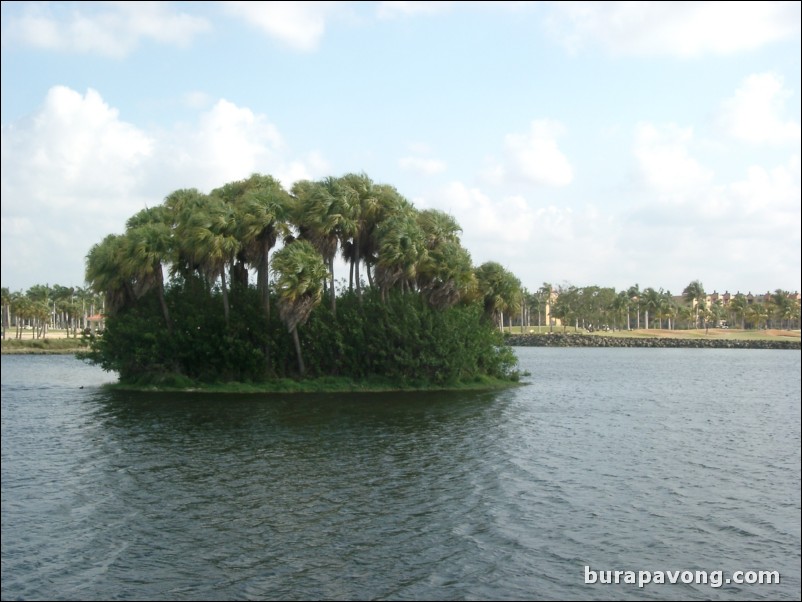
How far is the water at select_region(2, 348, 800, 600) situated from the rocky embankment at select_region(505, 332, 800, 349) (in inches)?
5342

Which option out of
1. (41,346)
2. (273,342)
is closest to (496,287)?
(273,342)

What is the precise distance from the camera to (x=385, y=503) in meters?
20.4

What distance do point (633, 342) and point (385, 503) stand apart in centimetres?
16641

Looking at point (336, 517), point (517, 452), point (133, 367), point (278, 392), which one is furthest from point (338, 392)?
point (336, 517)

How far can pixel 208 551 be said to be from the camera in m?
16.1

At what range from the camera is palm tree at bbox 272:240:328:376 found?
44.5 meters

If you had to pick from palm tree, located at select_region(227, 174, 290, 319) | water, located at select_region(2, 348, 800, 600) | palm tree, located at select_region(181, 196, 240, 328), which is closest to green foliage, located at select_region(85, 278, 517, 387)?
palm tree, located at select_region(227, 174, 290, 319)

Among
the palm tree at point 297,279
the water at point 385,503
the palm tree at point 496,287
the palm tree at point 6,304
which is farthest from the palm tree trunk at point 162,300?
the palm tree at point 6,304

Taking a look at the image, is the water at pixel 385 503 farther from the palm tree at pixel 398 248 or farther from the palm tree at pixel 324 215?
the palm tree at pixel 324 215

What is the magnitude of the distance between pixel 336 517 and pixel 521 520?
5073 millimetres

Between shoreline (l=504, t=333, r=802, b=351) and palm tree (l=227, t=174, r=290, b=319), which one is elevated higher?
palm tree (l=227, t=174, r=290, b=319)

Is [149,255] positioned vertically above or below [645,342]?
above

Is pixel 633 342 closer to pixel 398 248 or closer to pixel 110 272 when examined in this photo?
pixel 398 248

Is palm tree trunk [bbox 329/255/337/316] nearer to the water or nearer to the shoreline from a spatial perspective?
the water
